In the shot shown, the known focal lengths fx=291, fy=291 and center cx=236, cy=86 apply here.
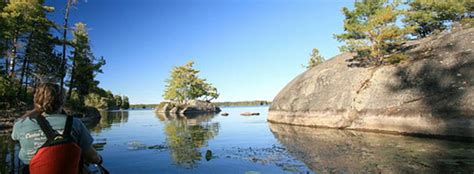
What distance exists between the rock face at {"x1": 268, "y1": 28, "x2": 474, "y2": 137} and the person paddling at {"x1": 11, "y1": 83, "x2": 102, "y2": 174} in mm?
17532

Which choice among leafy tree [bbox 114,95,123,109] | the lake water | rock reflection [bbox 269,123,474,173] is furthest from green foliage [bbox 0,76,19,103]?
leafy tree [bbox 114,95,123,109]

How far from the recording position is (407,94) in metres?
18.9

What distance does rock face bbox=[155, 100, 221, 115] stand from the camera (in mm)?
68863

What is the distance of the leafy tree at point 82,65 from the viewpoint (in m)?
40.0

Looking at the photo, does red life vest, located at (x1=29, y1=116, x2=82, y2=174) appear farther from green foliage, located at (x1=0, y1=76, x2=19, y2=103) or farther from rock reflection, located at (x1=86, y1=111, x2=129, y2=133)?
green foliage, located at (x1=0, y1=76, x2=19, y2=103)

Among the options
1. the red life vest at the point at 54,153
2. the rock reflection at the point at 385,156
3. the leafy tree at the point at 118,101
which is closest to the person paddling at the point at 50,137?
the red life vest at the point at 54,153

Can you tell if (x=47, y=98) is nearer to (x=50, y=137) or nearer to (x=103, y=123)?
(x=50, y=137)

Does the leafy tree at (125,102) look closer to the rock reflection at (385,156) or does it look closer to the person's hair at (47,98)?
the rock reflection at (385,156)

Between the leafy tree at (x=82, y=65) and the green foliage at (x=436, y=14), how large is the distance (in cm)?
4313

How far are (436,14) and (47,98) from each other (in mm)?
46131

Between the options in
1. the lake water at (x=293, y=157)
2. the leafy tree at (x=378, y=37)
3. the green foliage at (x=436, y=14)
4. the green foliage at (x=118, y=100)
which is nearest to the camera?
the lake water at (x=293, y=157)

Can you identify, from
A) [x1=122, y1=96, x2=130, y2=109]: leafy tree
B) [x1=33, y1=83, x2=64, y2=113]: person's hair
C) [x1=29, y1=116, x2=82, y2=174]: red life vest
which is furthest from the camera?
[x1=122, y1=96, x2=130, y2=109]: leafy tree

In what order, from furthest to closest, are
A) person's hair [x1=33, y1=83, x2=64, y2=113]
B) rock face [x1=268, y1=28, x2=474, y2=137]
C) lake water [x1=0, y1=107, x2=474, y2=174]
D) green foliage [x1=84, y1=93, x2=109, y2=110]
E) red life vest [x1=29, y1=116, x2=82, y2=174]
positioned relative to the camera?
green foliage [x1=84, y1=93, x2=109, y2=110] → rock face [x1=268, y1=28, x2=474, y2=137] → lake water [x1=0, y1=107, x2=474, y2=174] → person's hair [x1=33, y1=83, x2=64, y2=113] → red life vest [x1=29, y1=116, x2=82, y2=174]

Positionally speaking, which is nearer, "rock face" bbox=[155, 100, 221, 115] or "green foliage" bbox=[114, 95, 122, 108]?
"rock face" bbox=[155, 100, 221, 115]
